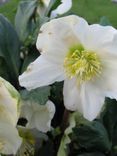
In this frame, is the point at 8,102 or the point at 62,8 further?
the point at 62,8

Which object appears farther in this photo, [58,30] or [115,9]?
[115,9]

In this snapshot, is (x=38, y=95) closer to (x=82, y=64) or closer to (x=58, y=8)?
(x=82, y=64)

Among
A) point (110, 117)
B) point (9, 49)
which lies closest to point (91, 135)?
point (110, 117)

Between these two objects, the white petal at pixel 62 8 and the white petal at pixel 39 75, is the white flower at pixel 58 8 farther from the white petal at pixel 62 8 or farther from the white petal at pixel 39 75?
the white petal at pixel 39 75

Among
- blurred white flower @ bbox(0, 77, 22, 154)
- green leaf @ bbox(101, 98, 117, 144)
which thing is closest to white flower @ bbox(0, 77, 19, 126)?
blurred white flower @ bbox(0, 77, 22, 154)

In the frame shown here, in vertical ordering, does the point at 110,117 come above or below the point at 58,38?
below

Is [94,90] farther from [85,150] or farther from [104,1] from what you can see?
[104,1]

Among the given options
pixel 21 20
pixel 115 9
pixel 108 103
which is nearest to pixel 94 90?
pixel 108 103
